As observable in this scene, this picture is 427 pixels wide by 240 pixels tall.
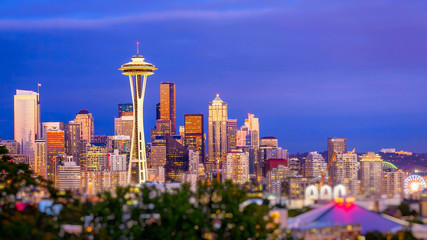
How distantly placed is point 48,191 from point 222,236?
16.2ft

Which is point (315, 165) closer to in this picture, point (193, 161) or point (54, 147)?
point (193, 161)

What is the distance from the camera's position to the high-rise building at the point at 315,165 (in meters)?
159

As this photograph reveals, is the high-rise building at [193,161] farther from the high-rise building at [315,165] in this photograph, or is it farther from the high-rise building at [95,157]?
the high-rise building at [315,165]

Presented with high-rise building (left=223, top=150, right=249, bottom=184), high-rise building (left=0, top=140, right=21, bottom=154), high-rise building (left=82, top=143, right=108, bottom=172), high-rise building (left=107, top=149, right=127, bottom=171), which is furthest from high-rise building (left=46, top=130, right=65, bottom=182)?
high-rise building (left=223, top=150, right=249, bottom=184)

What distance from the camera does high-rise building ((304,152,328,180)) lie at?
15888 cm

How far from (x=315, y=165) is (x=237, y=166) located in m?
18.6

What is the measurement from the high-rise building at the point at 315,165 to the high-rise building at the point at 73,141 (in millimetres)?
48847

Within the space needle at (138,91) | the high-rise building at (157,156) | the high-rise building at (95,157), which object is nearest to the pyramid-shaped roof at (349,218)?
the space needle at (138,91)

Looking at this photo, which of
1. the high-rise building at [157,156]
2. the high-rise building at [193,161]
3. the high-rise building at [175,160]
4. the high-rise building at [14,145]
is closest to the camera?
the high-rise building at [14,145]

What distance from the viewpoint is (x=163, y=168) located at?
579ft

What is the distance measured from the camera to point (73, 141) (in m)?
186

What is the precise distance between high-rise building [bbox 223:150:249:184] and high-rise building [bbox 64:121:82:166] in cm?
3192

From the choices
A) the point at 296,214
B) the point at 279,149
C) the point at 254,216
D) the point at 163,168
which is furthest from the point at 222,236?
the point at 279,149

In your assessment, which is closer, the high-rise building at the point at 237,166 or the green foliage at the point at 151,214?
the green foliage at the point at 151,214
